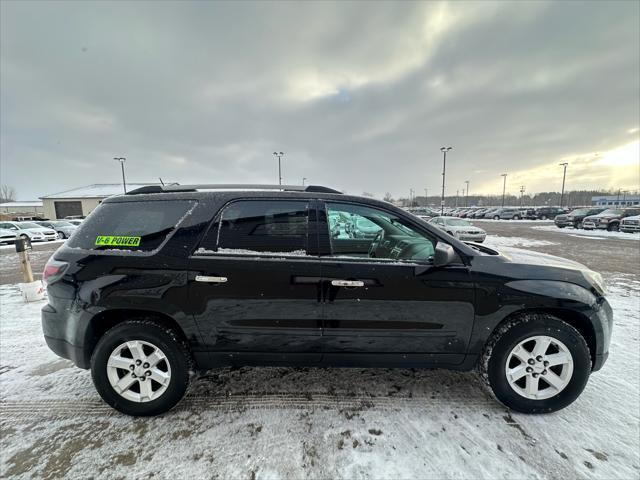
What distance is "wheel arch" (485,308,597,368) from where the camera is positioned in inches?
101

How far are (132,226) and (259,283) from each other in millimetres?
1253

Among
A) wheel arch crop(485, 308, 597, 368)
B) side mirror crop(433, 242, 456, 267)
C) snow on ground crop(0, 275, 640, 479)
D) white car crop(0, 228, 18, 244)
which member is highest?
side mirror crop(433, 242, 456, 267)

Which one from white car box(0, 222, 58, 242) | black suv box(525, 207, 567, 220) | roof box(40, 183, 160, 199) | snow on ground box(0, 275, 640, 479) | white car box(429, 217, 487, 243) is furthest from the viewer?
roof box(40, 183, 160, 199)

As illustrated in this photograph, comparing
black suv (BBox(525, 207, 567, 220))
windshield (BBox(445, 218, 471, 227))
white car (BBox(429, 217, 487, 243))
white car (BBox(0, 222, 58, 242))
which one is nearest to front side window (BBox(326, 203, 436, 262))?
white car (BBox(429, 217, 487, 243))

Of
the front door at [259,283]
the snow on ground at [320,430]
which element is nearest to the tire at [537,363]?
the snow on ground at [320,430]

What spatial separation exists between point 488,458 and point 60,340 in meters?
3.55

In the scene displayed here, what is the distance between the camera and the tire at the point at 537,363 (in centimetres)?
247

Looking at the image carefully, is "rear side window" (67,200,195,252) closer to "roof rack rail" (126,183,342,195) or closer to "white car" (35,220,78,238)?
"roof rack rail" (126,183,342,195)

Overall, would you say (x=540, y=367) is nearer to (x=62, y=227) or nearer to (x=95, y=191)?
(x=62, y=227)

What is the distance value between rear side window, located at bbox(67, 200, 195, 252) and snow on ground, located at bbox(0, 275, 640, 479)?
1465 millimetres

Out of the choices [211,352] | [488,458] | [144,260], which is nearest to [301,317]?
[211,352]

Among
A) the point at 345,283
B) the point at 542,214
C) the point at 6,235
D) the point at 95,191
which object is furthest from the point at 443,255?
the point at 95,191

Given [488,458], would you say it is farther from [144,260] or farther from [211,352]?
[144,260]

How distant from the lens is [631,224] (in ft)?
63.8
